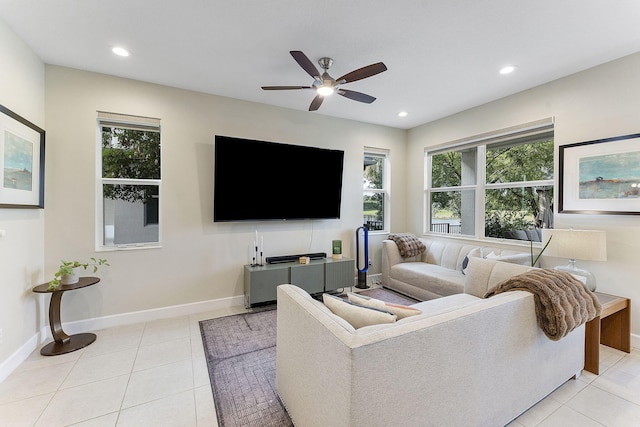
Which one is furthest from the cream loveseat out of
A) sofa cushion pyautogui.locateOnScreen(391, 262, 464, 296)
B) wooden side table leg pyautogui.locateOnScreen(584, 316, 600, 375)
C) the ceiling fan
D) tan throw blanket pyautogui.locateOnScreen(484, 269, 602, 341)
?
the ceiling fan

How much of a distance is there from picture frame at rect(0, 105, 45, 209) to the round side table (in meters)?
0.78

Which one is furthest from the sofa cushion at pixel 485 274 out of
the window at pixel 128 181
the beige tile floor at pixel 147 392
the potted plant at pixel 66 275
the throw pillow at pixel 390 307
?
the potted plant at pixel 66 275

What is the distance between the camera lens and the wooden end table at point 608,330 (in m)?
2.14

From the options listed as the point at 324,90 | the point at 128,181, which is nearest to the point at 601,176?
the point at 324,90

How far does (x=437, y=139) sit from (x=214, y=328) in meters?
4.24

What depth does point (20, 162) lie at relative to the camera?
7.52ft

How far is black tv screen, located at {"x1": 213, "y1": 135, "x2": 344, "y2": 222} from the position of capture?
11.1 ft

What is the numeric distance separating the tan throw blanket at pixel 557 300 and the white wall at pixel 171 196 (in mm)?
2793

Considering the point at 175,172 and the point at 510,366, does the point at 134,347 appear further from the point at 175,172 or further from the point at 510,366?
the point at 510,366

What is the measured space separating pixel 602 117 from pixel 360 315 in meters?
3.27

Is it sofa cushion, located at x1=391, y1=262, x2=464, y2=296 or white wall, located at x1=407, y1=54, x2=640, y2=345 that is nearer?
white wall, located at x1=407, y1=54, x2=640, y2=345

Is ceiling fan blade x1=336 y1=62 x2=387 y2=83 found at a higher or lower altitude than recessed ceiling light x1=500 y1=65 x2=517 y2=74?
lower

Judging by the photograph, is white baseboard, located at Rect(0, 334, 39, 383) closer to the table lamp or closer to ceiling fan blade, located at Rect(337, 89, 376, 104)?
ceiling fan blade, located at Rect(337, 89, 376, 104)

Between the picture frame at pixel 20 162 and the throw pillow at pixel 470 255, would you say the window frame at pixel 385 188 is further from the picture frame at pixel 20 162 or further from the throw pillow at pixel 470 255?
the picture frame at pixel 20 162
